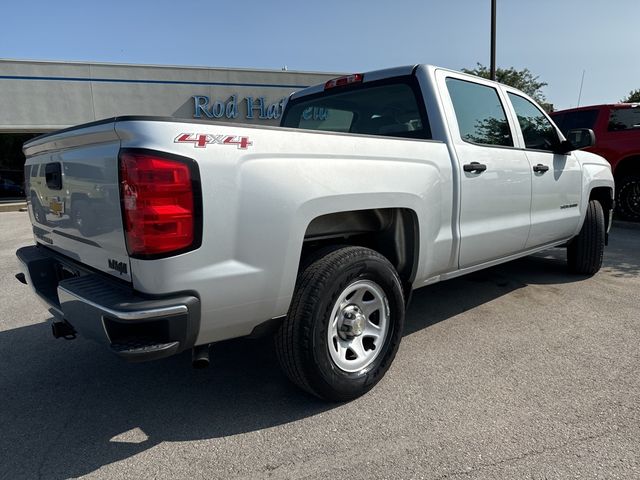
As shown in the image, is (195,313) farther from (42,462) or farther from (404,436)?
(404,436)

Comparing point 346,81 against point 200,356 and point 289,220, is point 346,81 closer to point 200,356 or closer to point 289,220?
point 289,220

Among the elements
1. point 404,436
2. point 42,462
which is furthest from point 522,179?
point 42,462

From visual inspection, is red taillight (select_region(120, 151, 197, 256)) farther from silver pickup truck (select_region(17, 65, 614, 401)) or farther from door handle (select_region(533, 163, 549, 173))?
door handle (select_region(533, 163, 549, 173))

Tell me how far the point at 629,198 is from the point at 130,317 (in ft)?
30.4

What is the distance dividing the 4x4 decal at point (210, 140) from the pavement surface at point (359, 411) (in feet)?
4.70

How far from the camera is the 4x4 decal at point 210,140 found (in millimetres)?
1894

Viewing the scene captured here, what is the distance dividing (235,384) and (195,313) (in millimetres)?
1041

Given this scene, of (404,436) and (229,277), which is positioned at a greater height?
(229,277)

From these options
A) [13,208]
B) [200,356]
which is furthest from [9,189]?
[200,356]

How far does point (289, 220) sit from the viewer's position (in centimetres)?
219

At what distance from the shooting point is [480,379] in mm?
2830

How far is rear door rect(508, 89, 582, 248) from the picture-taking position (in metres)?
3.94

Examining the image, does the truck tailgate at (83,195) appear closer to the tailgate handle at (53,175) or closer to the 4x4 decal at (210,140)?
the tailgate handle at (53,175)

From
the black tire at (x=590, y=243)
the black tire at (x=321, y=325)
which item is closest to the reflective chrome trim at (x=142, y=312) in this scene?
the black tire at (x=321, y=325)
